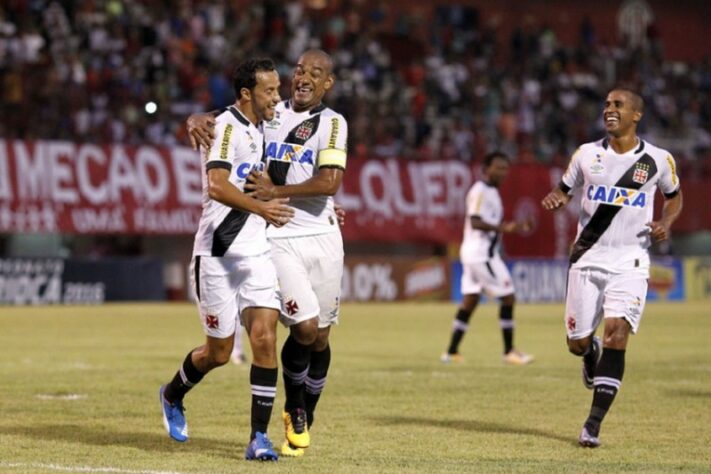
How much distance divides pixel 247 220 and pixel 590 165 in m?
2.96

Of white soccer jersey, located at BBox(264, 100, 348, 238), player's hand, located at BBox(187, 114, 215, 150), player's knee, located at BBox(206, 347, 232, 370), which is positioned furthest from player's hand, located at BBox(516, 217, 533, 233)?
player's hand, located at BBox(187, 114, 215, 150)

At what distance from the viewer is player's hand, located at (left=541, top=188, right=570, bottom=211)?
10858mm

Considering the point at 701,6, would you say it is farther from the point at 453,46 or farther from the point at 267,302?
the point at 267,302

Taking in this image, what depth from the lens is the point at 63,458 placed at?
9234mm

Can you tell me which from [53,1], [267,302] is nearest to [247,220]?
[267,302]

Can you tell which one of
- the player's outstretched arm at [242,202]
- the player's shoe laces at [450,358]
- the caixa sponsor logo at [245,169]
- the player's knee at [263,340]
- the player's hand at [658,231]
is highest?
the caixa sponsor logo at [245,169]

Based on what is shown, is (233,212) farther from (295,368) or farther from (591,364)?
(591,364)

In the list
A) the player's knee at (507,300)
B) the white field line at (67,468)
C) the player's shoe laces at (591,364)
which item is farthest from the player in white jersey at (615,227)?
the player's knee at (507,300)

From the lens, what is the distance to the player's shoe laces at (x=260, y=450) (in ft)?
29.8

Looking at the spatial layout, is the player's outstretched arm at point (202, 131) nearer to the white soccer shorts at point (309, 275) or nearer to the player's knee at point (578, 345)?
the white soccer shorts at point (309, 275)

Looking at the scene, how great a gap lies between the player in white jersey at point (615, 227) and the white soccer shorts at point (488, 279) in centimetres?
733

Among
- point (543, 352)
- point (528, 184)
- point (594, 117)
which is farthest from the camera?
point (594, 117)

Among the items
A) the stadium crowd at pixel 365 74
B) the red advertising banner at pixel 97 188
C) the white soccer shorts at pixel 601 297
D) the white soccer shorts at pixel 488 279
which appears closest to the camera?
the white soccer shorts at pixel 601 297

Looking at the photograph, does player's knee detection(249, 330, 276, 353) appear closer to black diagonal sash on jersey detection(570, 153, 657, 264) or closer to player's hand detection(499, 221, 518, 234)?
black diagonal sash on jersey detection(570, 153, 657, 264)
